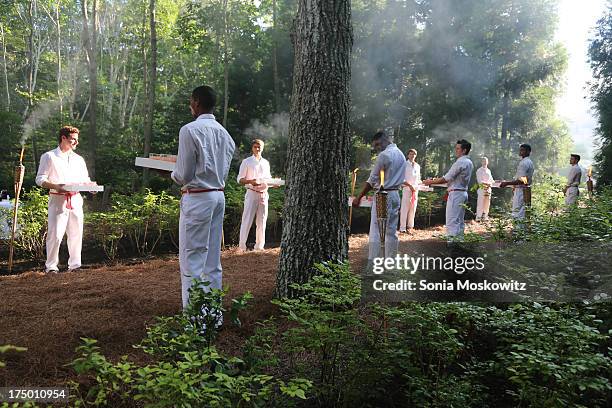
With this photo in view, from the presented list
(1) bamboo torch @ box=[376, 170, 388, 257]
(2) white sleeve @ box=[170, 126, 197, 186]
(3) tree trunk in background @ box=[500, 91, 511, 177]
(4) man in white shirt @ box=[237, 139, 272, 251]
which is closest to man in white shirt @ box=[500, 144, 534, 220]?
(1) bamboo torch @ box=[376, 170, 388, 257]

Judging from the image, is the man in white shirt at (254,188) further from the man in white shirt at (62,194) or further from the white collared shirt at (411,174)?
the white collared shirt at (411,174)

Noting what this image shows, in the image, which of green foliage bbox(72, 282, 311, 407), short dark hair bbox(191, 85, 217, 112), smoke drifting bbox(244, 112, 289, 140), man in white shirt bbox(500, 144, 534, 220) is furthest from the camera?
smoke drifting bbox(244, 112, 289, 140)

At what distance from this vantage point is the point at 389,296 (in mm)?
3301

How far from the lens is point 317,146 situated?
180 inches

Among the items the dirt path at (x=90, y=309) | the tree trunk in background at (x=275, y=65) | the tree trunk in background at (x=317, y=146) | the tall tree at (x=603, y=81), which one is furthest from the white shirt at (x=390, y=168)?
the tall tree at (x=603, y=81)

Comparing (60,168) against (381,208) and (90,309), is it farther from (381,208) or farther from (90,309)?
(381,208)

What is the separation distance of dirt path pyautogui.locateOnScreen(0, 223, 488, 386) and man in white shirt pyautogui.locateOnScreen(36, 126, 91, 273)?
455 millimetres

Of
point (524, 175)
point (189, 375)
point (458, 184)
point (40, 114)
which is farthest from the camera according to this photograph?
point (40, 114)

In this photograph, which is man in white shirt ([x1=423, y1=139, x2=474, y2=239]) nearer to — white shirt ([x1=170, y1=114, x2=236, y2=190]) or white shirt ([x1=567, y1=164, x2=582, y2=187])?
white shirt ([x1=170, y1=114, x2=236, y2=190])

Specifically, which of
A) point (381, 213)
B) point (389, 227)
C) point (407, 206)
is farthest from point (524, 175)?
point (381, 213)

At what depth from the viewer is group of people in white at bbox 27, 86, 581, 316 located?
13.8 feet

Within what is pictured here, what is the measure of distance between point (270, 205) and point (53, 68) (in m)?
27.3

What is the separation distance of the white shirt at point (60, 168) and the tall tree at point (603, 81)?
18677mm

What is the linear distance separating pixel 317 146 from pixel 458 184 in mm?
5083
